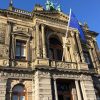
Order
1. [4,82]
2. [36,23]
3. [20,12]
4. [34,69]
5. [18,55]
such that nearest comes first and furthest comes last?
→ [4,82]
[34,69]
[18,55]
[36,23]
[20,12]

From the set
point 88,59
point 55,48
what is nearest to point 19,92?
point 55,48

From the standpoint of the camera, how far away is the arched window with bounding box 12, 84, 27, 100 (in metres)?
15.2

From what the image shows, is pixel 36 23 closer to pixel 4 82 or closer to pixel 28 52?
pixel 28 52

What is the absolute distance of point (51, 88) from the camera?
1556 centimetres

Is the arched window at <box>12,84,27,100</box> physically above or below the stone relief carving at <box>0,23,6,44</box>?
below

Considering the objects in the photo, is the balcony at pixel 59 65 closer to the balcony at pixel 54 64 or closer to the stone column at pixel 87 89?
the balcony at pixel 54 64

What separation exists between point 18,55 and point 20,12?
5.35 m

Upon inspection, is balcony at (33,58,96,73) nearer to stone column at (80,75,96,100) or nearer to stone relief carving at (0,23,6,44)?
stone column at (80,75,96,100)

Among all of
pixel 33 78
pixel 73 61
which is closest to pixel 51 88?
pixel 33 78

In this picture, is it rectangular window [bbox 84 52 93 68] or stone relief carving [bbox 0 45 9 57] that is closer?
stone relief carving [bbox 0 45 9 57]

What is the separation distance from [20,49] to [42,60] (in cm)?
295

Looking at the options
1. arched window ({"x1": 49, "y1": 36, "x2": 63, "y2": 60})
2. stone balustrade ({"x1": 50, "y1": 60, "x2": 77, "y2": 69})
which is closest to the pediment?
arched window ({"x1": 49, "y1": 36, "x2": 63, "y2": 60})

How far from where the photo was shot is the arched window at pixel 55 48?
19500 mm

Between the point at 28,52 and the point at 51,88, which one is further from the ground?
the point at 28,52
